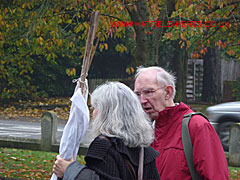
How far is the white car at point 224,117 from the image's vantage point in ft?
35.4

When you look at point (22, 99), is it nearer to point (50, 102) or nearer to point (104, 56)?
point (50, 102)

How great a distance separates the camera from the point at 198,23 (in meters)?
10.1

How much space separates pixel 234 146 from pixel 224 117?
3.21 m

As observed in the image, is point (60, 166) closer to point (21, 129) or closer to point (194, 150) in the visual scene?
point (194, 150)

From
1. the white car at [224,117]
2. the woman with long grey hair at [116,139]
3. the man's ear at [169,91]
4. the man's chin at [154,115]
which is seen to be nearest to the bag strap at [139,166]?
the woman with long grey hair at [116,139]

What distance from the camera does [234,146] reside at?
25.6 feet

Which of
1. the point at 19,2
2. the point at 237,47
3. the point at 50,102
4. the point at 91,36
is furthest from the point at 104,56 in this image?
the point at 91,36

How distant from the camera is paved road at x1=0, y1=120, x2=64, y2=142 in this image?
1401 cm

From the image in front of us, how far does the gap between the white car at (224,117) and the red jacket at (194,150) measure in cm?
792

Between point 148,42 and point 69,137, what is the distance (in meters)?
6.32

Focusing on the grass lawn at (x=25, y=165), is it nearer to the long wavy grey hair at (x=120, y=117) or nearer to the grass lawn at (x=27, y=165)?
the grass lawn at (x=27, y=165)

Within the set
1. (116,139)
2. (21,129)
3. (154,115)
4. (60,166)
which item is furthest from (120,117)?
(21,129)

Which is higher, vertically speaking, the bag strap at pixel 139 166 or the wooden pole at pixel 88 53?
the wooden pole at pixel 88 53

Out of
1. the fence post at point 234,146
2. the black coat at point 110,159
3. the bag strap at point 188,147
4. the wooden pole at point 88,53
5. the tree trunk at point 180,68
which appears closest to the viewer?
the black coat at point 110,159
